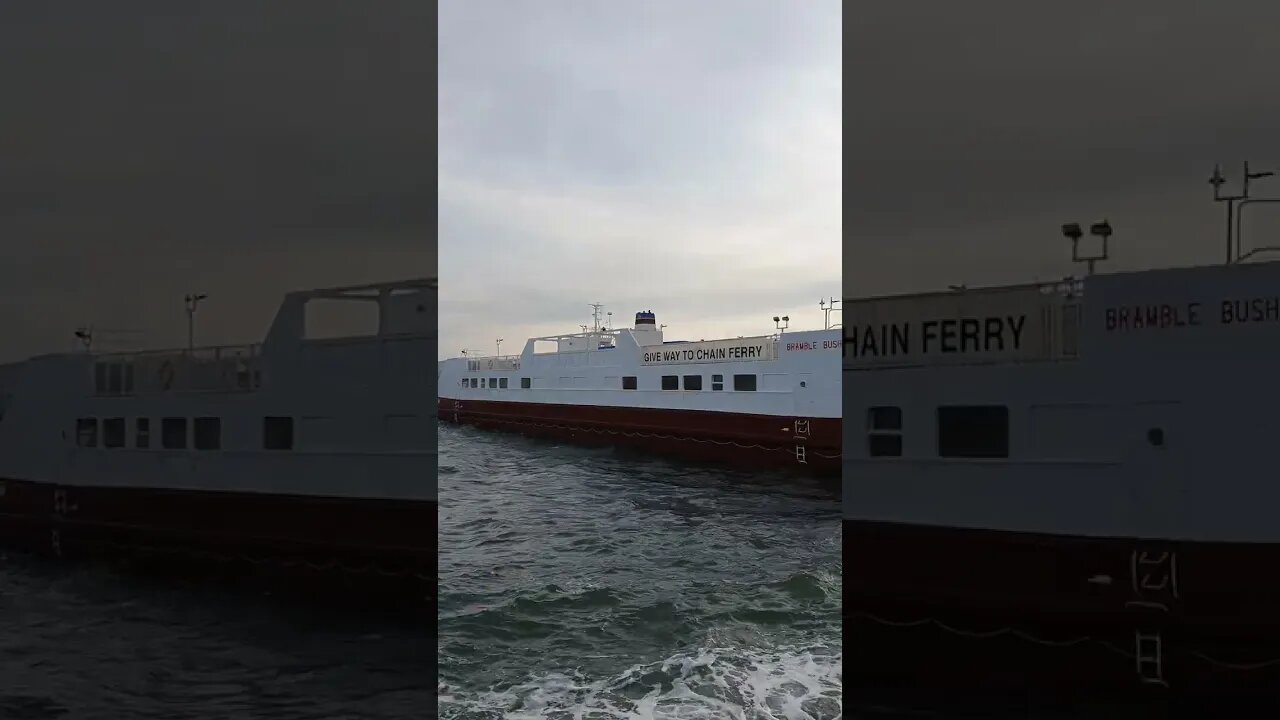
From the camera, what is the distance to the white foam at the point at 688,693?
183 inches

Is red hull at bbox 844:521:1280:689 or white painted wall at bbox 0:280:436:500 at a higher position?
white painted wall at bbox 0:280:436:500

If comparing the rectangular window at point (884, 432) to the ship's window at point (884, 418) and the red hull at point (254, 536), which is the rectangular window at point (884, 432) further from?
the red hull at point (254, 536)

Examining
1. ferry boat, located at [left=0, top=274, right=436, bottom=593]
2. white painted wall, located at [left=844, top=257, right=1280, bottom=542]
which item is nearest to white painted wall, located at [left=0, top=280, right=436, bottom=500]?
ferry boat, located at [left=0, top=274, right=436, bottom=593]

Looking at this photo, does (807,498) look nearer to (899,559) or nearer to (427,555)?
(899,559)

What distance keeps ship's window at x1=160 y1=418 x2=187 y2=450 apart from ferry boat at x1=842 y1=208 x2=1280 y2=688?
293cm

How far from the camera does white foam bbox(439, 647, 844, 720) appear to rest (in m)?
4.66

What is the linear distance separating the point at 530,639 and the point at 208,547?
362 cm

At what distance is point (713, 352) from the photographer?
52.5ft

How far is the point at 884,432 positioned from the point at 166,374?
369 cm

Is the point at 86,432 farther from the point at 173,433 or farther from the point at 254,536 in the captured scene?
the point at 254,536

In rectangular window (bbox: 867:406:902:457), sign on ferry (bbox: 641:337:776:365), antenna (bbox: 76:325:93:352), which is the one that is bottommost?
rectangular window (bbox: 867:406:902:457)

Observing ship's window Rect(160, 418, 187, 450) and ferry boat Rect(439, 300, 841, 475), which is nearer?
ship's window Rect(160, 418, 187, 450)

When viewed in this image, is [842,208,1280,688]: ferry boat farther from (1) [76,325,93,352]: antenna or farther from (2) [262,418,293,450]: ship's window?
(1) [76,325,93,352]: antenna

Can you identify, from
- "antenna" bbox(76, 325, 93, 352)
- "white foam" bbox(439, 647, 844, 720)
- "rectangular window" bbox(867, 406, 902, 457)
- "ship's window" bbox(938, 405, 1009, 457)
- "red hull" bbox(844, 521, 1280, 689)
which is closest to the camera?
"antenna" bbox(76, 325, 93, 352)
